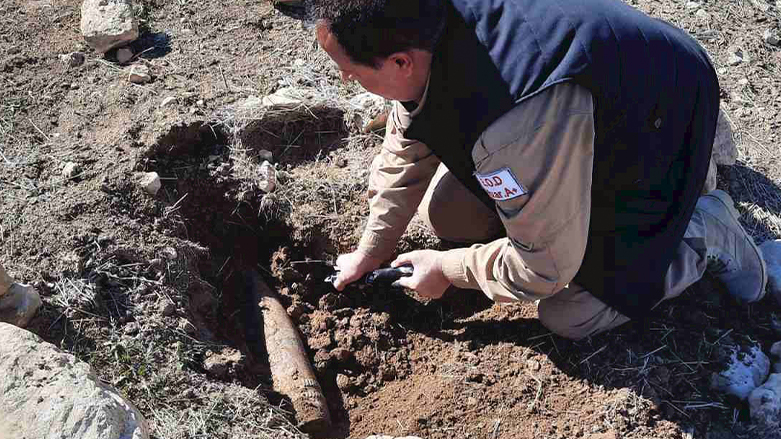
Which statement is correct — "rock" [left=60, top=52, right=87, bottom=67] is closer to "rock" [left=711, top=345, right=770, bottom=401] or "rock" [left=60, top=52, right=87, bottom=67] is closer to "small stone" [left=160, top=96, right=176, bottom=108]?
"small stone" [left=160, top=96, right=176, bottom=108]

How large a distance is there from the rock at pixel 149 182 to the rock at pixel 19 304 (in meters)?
0.66

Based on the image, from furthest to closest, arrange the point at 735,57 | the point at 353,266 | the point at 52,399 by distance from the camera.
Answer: the point at 735,57
the point at 353,266
the point at 52,399

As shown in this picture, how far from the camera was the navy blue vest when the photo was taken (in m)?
2.07

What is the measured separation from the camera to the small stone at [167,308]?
9.24 ft

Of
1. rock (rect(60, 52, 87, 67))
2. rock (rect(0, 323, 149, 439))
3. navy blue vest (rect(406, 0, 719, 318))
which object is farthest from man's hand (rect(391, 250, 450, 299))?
rock (rect(60, 52, 87, 67))

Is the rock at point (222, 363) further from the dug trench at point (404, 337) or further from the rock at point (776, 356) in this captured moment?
the rock at point (776, 356)

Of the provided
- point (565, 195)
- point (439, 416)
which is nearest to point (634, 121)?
point (565, 195)

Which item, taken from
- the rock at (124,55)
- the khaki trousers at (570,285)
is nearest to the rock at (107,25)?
the rock at (124,55)

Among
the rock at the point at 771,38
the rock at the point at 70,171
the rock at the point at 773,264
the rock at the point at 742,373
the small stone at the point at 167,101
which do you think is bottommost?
the rock at the point at 742,373

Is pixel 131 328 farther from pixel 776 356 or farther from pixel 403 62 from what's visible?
pixel 776 356

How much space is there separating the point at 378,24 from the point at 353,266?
132 centimetres

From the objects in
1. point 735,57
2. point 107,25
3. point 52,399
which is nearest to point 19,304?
point 52,399

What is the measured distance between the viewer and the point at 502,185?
2.21 meters

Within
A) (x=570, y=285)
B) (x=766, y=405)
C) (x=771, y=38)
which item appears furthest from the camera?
(x=771, y=38)
